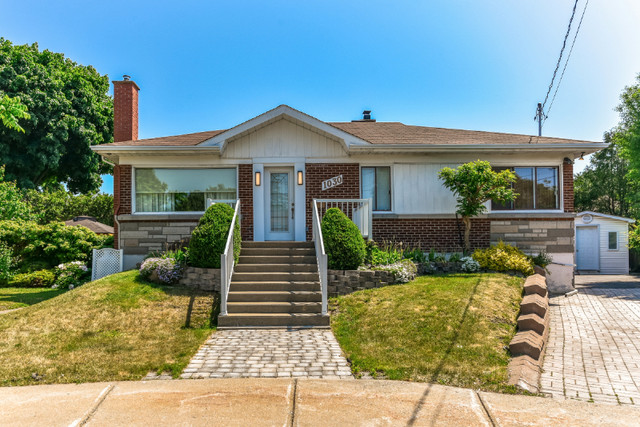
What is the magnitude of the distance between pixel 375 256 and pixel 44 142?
18.1 m

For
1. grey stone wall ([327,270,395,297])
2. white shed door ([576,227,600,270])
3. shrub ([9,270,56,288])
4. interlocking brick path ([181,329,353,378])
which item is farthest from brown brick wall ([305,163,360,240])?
white shed door ([576,227,600,270])

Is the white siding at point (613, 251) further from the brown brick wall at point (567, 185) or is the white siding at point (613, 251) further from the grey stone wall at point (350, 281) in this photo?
the grey stone wall at point (350, 281)

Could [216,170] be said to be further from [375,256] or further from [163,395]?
[163,395]

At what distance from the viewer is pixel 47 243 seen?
15.2 metres

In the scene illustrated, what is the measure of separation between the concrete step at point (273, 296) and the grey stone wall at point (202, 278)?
1.07m

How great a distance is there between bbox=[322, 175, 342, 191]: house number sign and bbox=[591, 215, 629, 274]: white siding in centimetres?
1509

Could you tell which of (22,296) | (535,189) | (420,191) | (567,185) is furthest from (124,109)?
(567,185)

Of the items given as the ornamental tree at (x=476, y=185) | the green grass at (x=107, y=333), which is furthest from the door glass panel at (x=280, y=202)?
the ornamental tree at (x=476, y=185)

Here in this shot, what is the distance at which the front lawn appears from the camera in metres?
10.6

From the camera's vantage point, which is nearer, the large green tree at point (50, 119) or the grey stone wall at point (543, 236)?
the grey stone wall at point (543, 236)

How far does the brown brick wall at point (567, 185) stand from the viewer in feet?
41.0

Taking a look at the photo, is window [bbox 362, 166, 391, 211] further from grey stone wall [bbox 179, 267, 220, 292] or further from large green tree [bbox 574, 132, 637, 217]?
large green tree [bbox 574, 132, 637, 217]

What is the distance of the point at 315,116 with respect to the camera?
39.0 ft

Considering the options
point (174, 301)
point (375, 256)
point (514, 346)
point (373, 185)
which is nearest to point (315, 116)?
point (373, 185)
